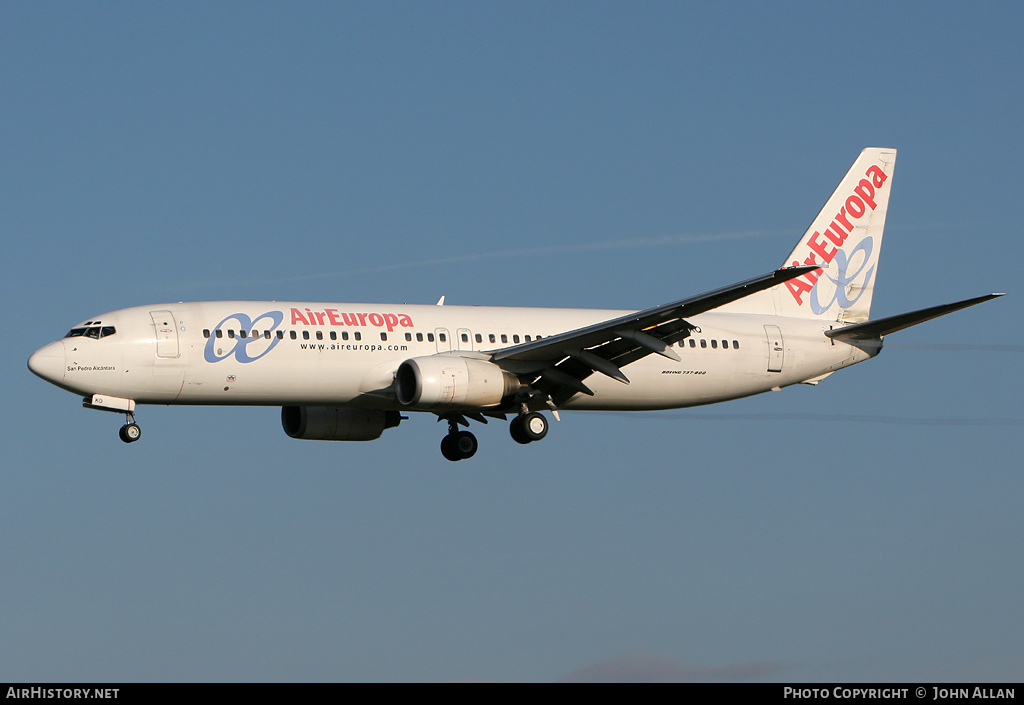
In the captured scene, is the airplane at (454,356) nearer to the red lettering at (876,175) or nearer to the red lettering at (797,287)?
the red lettering at (797,287)

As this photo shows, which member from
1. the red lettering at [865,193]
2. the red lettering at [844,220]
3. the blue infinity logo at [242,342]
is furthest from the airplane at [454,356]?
the red lettering at [865,193]

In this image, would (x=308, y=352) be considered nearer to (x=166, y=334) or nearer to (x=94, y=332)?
(x=166, y=334)

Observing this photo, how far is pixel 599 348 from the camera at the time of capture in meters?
46.4

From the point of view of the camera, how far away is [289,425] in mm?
50250

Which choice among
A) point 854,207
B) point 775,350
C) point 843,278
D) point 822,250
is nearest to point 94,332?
point 775,350

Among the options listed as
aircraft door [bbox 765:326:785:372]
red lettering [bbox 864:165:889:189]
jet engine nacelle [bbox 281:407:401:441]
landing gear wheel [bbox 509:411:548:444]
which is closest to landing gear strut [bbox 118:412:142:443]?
jet engine nacelle [bbox 281:407:401:441]

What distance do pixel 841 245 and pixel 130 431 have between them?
2625 cm

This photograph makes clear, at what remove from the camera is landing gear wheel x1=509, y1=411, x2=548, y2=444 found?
156 ft
